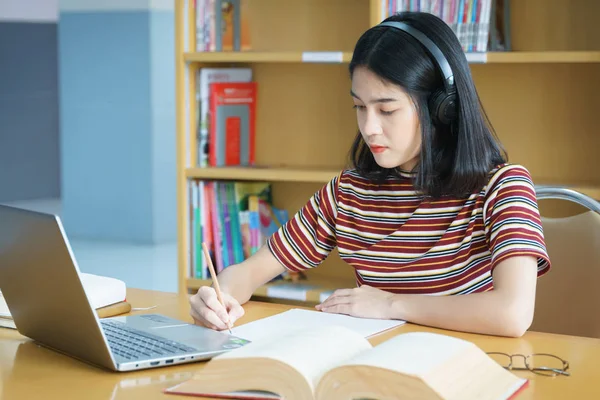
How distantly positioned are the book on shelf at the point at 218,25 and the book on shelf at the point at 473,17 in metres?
0.60

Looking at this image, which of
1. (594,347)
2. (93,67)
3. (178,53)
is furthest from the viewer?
(93,67)

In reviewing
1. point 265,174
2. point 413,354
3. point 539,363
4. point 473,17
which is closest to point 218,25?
point 265,174

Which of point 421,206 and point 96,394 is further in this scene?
point 421,206

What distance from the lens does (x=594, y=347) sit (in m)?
1.36

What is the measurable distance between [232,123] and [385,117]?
1.51 meters

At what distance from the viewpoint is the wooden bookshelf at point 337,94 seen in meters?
2.76

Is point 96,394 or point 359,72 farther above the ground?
point 359,72

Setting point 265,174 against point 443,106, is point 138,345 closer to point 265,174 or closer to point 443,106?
point 443,106

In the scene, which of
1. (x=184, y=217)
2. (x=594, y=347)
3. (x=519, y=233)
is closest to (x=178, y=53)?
(x=184, y=217)

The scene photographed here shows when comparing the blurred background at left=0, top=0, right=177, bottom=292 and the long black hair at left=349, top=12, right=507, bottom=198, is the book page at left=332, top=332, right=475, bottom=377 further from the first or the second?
the blurred background at left=0, top=0, right=177, bottom=292

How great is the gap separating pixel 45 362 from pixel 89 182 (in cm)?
490

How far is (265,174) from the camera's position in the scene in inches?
115

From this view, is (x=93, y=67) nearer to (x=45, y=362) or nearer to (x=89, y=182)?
(x=89, y=182)

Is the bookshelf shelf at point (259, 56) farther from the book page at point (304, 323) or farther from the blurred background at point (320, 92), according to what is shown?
the book page at point (304, 323)
